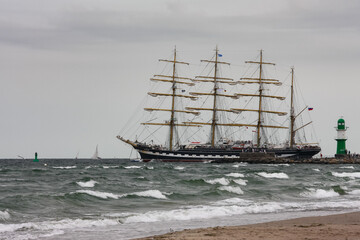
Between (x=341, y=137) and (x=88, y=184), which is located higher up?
(x=341, y=137)

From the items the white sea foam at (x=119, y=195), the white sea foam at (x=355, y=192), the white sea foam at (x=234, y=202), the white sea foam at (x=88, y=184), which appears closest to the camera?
the white sea foam at (x=234, y=202)

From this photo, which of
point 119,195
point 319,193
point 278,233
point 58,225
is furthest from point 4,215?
point 319,193

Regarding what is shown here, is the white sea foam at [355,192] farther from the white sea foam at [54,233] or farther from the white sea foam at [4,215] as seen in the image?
the white sea foam at [54,233]

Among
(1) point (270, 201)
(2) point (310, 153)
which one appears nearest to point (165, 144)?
(2) point (310, 153)

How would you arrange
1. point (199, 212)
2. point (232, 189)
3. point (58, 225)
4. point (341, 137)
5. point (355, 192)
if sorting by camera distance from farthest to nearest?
1. point (341, 137)
2. point (355, 192)
3. point (232, 189)
4. point (199, 212)
5. point (58, 225)

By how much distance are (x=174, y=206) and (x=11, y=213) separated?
7.90 metres

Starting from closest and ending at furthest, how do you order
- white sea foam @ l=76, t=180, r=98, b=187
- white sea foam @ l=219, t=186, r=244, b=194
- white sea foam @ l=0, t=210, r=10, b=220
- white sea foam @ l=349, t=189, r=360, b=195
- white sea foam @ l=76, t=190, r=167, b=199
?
white sea foam @ l=0, t=210, r=10, b=220, white sea foam @ l=76, t=190, r=167, b=199, white sea foam @ l=219, t=186, r=244, b=194, white sea foam @ l=349, t=189, r=360, b=195, white sea foam @ l=76, t=180, r=98, b=187

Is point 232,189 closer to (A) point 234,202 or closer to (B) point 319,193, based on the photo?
(B) point 319,193

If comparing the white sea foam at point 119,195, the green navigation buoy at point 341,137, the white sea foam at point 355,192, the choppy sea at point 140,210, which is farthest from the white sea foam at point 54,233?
the green navigation buoy at point 341,137

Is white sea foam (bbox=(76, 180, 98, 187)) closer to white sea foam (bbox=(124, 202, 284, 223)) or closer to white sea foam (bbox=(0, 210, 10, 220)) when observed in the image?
white sea foam (bbox=(124, 202, 284, 223))

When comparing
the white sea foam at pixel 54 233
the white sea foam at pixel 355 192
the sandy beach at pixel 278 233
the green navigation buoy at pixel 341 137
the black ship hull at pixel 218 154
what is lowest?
the white sea foam at pixel 54 233

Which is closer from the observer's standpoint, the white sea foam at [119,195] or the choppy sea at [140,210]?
the choppy sea at [140,210]

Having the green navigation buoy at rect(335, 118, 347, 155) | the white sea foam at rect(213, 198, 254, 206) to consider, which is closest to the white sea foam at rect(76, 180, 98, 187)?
the white sea foam at rect(213, 198, 254, 206)

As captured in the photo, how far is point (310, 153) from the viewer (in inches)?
5167
